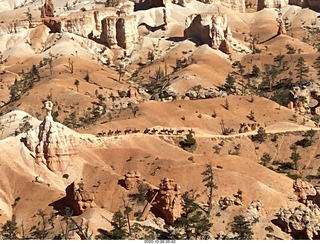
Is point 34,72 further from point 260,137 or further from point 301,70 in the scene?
point 260,137

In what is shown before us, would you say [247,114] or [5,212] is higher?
[5,212]

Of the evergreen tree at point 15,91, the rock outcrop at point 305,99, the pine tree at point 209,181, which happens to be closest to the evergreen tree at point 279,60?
the rock outcrop at point 305,99

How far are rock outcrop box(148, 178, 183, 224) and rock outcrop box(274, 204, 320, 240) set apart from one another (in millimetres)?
9217

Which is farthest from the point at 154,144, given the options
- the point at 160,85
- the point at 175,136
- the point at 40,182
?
the point at 160,85

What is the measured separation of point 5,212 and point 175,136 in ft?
101

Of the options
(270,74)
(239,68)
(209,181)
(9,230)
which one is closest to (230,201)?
(209,181)

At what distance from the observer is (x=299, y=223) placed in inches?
3661

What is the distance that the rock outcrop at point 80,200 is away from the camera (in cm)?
9912

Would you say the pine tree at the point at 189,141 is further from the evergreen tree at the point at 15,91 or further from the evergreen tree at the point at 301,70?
the evergreen tree at the point at 301,70

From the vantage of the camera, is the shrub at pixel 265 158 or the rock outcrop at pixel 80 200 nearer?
the rock outcrop at pixel 80 200

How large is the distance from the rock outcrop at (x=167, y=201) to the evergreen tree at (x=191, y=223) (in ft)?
2.63

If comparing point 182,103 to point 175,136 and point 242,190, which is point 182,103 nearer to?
point 175,136

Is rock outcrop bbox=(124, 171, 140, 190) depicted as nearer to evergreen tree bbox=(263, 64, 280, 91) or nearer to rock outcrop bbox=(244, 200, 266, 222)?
rock outcrop bbox=(244, 200, 266, 222)

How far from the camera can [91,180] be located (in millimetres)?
109438
